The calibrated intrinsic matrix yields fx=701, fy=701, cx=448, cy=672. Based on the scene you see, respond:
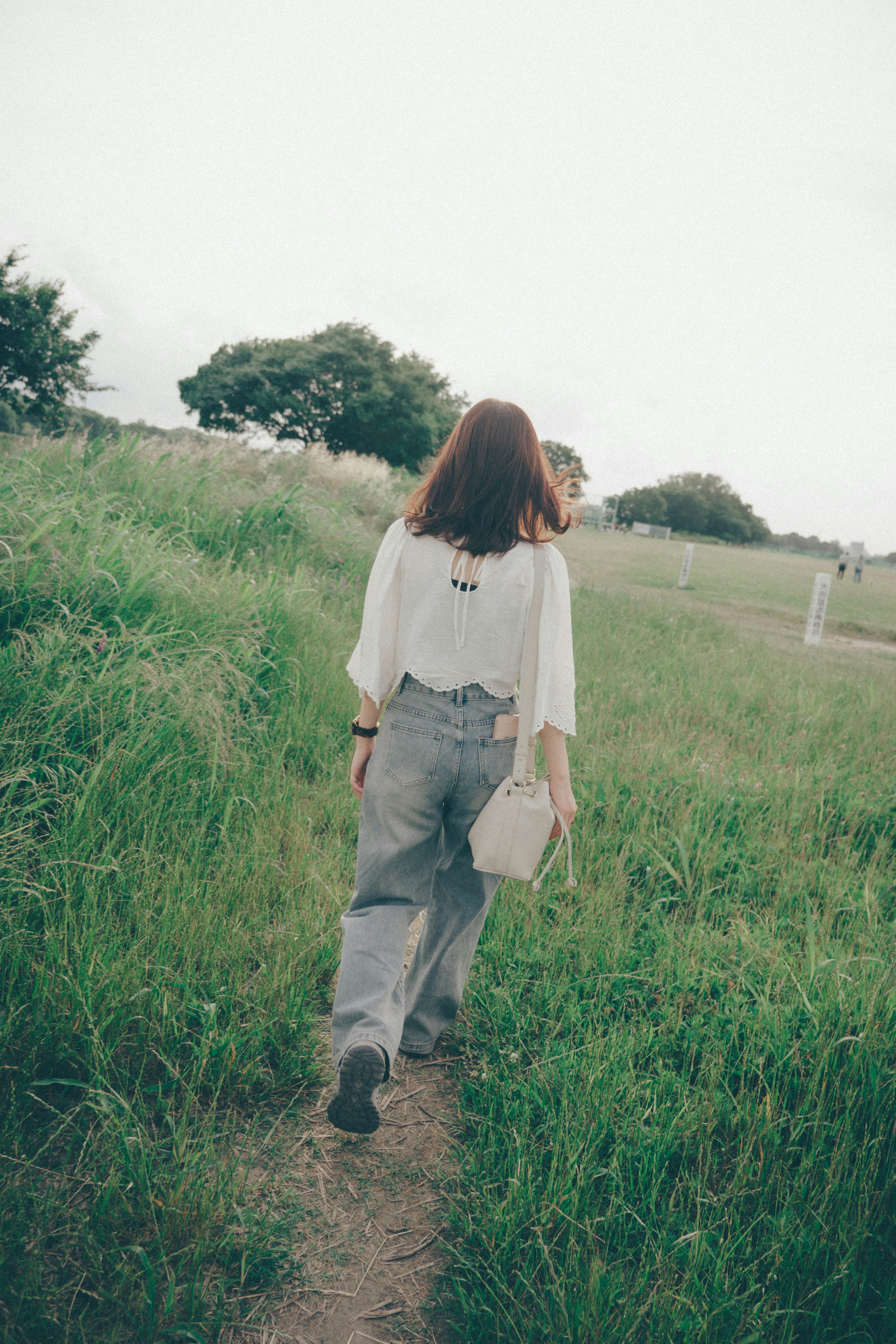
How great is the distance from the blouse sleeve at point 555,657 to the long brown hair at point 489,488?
5.1 inches

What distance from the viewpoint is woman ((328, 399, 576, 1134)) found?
6.21 feet

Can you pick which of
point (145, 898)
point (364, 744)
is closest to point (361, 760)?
point (364, 744)

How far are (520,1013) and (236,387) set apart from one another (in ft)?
114

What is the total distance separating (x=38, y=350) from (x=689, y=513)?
90.1 m

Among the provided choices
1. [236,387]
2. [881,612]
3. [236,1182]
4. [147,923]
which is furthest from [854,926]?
[236,387]

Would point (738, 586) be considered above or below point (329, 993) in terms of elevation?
above

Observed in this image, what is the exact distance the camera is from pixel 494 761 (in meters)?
1.94

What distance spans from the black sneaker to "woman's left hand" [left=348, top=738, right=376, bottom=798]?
678mm

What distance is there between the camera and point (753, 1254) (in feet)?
5.38

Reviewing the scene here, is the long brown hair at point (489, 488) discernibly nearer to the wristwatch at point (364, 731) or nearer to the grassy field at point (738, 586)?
the wristwatch at point (364, 731)

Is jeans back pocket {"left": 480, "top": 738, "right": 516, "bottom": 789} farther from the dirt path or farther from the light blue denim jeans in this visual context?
the dirt path

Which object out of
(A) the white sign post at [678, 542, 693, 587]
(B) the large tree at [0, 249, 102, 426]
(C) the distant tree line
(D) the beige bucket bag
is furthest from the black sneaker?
(C) the distant tree line

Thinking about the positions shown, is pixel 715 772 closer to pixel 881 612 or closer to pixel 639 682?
pixel 639 682

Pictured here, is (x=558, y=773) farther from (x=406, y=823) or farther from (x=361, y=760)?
(x=361, y=760)
